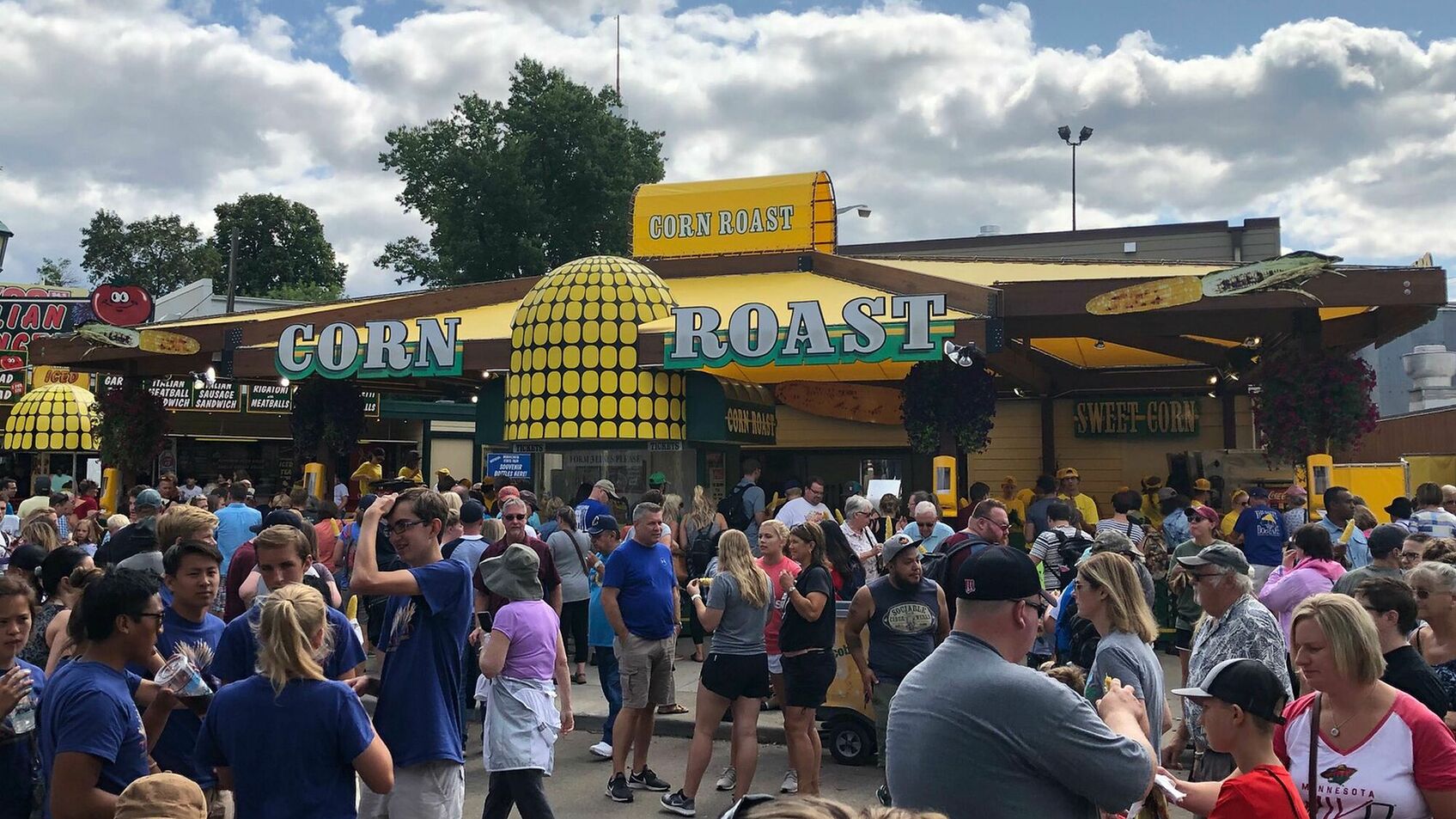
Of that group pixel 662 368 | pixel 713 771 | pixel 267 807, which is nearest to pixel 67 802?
pixel 267 807

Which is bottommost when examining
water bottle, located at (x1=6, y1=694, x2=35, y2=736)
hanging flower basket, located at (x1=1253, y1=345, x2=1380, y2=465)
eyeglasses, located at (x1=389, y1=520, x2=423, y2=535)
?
water bottle, located at (x1=6, y1=694, x2=35, y2=736)

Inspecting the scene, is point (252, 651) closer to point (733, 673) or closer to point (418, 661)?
point (418, 661)

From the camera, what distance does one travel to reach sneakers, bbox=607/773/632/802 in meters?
7.41

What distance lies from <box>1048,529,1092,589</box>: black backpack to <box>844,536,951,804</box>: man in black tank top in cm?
195

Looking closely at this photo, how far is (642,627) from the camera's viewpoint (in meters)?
7.96

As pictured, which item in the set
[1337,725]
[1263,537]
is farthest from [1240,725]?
[1263,537]

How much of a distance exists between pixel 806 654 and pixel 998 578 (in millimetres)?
Answer: 4334

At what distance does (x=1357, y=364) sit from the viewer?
13.9m

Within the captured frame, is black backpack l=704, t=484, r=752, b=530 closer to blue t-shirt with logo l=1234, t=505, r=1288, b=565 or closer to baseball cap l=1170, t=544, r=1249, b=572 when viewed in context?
blue t-shirt with logo l=1234, t=505, r=1288, b=565

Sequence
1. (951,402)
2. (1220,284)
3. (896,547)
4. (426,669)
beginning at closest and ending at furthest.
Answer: (426,669)
(896,547)
(1220,284)
(951,402)

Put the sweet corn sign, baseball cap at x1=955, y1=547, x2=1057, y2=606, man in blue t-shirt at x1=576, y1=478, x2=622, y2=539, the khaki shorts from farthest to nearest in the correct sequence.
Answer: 1. the sweet corn sign
2. man in blue t-shirt at x1=576, y1=478, x2=622, y2=539
3. the khaki shorts
4. baseball cap at x1=955, y1=547, x2=1057, y2=606

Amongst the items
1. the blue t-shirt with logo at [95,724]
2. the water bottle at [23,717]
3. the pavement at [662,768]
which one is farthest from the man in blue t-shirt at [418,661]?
the pavement at [662,768]

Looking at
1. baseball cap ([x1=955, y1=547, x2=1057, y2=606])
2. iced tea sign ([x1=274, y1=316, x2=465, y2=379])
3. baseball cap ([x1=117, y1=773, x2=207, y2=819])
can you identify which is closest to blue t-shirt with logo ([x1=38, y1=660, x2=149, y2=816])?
baseball cap ([x1=117, y1=773, x2=207, y2=819])

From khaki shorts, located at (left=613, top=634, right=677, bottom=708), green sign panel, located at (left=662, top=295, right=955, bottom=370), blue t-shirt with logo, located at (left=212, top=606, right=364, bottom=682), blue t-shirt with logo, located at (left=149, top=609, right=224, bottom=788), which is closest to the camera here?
blue t-shirt with logo, located at (left=149, top=609, right=224, bottom=788)
